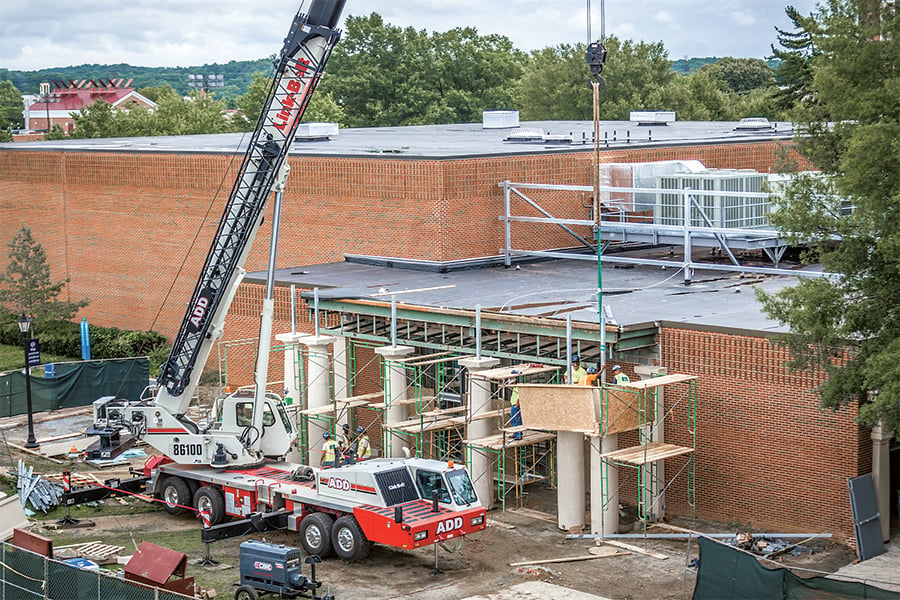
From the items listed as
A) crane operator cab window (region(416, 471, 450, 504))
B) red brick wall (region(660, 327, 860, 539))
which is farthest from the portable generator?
red brick wall (region(660, 327, 860, 539))

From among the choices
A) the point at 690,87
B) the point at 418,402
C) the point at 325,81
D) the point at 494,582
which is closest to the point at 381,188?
the point at 418,402

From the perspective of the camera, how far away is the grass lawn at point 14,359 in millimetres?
46312

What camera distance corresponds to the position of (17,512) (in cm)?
2591

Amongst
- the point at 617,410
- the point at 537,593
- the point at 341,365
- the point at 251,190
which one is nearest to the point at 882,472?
the point at 617,410

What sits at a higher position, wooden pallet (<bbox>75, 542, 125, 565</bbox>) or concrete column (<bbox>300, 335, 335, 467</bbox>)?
concrete column (<bbox>300, 335, 335, 467</bbox>)

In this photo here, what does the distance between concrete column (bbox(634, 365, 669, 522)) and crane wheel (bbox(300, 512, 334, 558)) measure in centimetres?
663

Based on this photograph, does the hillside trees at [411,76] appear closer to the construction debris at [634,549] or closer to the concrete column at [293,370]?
the concrete column at [293,370]

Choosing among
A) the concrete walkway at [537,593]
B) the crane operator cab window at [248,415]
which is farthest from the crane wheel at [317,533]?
the concrete walkway at [537,593]

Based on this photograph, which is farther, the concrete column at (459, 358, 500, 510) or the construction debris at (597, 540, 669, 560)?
the concrete column at (459, 358, 500, 510)

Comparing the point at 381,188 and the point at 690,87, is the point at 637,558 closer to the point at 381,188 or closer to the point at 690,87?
the point at 381,188

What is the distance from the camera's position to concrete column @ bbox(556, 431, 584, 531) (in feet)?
88.1

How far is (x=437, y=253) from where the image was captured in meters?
37.4

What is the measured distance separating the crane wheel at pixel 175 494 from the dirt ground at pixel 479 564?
1.74ft

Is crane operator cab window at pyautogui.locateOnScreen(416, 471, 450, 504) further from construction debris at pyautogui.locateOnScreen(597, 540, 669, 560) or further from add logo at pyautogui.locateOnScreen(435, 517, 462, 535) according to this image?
construction debris at pyautogui.locateOnScreen(597, 540, 669, 560)
